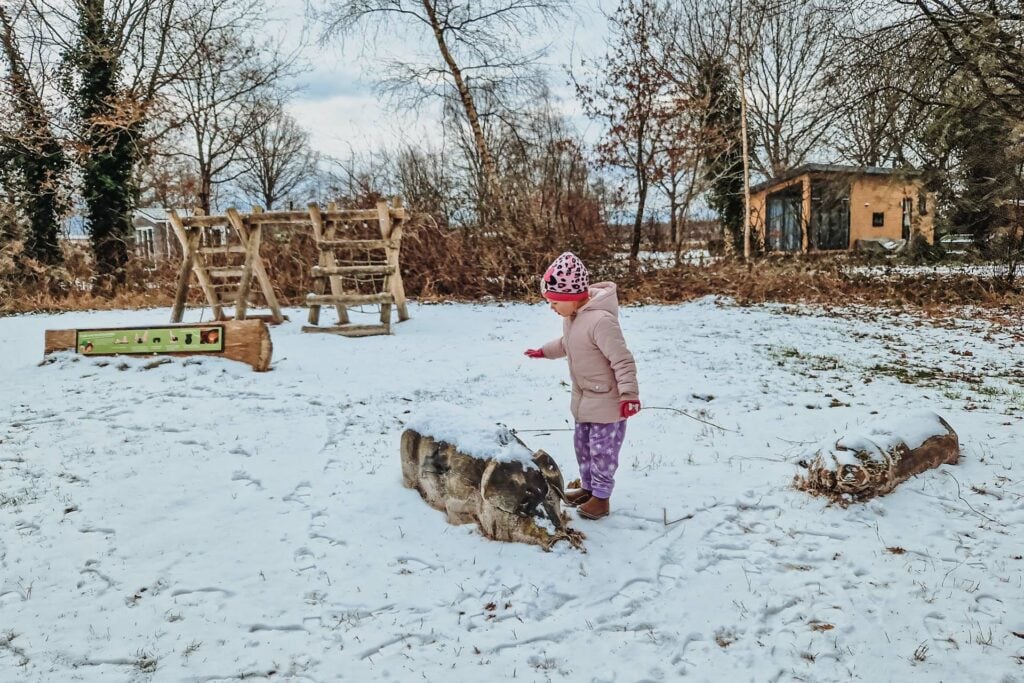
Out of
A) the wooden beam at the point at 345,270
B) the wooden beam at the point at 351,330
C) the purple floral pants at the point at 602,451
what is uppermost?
the wooden beam at the point at 345,270

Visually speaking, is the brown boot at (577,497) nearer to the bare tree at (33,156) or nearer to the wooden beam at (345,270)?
the wooden beam at (345,270)

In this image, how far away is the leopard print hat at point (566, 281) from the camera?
3.68m

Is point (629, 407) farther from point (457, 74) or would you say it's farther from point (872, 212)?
point (872, 212)

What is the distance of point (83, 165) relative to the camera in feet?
55.1

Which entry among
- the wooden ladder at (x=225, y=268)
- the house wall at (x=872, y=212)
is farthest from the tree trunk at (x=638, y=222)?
the house wall at (x=872, y=212)

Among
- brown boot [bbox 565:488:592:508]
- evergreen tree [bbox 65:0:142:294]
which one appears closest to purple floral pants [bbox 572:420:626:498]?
brown boot [bbox 565:488:592:508]

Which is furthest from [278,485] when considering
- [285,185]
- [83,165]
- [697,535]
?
[285,185]

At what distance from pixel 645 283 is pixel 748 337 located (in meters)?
5.71

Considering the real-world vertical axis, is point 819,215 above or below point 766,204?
below

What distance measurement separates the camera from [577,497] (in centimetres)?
396

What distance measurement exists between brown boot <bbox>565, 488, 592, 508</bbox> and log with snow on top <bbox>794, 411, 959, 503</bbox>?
1.39m

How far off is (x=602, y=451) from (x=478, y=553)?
0.91 m

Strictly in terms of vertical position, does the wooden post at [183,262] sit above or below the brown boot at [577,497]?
above

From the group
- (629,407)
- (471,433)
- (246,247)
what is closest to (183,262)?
(246,247)
